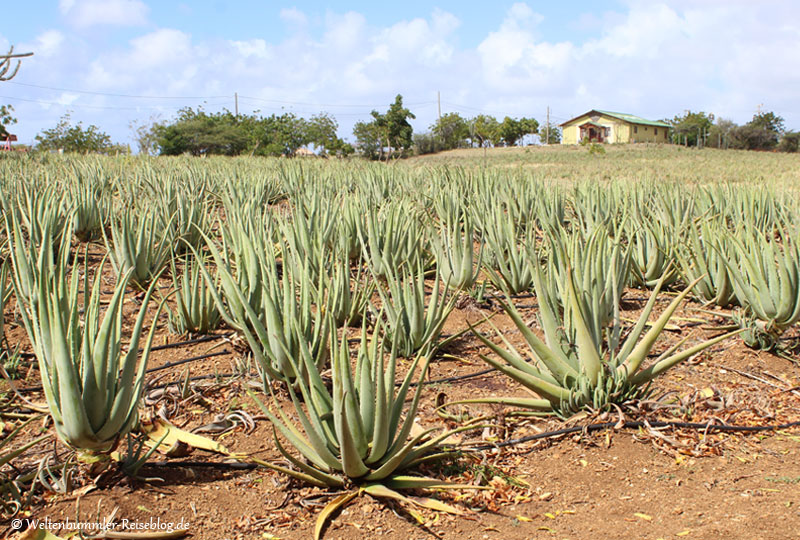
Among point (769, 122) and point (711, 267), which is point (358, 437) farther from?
point (769, 122)

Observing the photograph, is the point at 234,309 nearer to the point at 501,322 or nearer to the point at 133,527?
the point at 133,527

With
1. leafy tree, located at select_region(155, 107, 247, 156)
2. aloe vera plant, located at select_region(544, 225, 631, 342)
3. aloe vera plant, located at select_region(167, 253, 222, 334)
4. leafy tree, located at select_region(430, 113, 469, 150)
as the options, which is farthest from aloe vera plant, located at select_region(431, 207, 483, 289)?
leafy tree, located at select_region(430, 113, 469, 150)

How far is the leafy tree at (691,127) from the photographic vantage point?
79.4 meters

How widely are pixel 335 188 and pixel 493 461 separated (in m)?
6.47

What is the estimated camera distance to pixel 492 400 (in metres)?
2.79

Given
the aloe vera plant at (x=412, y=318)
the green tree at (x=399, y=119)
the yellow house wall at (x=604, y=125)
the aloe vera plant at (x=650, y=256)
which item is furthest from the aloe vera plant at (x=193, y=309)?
the yellow house wall at (x=604, y=125)

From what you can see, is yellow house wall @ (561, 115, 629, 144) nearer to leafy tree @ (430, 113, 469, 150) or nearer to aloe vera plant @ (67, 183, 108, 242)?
leafy tree @ (430, 113, 469, 150)

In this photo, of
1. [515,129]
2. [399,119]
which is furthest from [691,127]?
[399,119]

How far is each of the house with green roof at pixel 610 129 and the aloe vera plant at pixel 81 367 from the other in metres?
75.7

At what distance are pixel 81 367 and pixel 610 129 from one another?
80110mm

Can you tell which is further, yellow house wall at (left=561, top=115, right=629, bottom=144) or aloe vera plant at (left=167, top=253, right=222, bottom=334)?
yellow house wall at (left=561, top=115, right=629, bottom=144)

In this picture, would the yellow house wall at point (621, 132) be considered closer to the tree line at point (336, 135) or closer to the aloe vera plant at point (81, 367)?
the tree line at point (336, 135)

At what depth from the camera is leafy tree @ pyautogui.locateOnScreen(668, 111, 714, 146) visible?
79375mm

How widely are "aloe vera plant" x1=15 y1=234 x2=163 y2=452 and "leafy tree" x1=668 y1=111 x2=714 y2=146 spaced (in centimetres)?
8571
